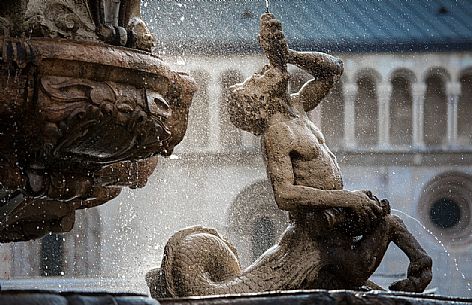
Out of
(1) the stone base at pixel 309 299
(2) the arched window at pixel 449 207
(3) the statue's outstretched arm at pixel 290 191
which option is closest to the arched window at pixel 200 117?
(2) the arched window at pixel 449 207

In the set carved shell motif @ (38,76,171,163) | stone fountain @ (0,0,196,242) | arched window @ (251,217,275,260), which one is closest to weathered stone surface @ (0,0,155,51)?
stone fountain @ (0,0,196,242)

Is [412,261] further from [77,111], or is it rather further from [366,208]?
[77,111]

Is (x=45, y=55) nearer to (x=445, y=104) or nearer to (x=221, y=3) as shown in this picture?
(x=221, y=3)

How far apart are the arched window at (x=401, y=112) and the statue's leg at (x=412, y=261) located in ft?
100

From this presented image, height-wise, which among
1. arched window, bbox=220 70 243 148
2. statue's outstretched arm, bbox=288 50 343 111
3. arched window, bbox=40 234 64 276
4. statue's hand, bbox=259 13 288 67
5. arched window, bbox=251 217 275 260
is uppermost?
statue's hand, bbox=259 13 288 67

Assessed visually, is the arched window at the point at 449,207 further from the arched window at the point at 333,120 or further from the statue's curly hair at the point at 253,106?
the statue's curly hair at the point at 253,106

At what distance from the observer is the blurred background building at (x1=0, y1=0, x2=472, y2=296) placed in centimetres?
2944

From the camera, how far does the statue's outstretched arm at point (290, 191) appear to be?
606 cm

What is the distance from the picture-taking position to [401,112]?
37188mm

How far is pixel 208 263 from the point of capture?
19.5ft

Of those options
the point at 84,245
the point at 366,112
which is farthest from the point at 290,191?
the point at 366,112

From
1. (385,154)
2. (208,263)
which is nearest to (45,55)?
(208,263)

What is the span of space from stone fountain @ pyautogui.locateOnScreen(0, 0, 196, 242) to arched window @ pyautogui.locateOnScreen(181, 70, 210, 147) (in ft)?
82.4

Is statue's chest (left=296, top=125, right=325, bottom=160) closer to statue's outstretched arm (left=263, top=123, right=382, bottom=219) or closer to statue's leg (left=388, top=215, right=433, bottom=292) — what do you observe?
statue's outstretched arm (left=263, top=123, right=382, bottom=219)
